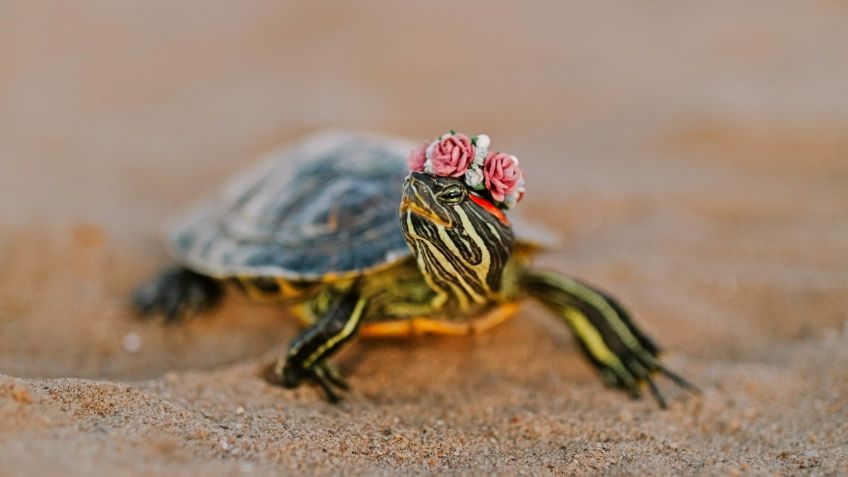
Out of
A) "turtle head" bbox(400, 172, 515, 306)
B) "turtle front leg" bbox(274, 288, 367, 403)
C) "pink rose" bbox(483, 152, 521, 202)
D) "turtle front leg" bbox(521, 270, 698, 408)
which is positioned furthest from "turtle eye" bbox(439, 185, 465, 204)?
"turtle front leg" bbox(521, 270, 698, 408)

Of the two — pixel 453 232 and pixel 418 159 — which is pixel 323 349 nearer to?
pixel 453 232

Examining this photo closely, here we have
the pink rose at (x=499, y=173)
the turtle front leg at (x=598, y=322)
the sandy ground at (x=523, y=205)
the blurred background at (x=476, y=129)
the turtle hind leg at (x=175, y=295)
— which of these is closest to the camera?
the sandy ground at (x=523, y=205)

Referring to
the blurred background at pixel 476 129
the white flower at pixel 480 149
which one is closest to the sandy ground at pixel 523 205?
the blurred background at pixel 476 129

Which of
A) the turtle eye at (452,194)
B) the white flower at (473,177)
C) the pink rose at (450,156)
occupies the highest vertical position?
the pink rose at (450,156)

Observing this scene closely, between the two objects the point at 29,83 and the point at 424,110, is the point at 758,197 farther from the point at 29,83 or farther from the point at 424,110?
the point at 29,83

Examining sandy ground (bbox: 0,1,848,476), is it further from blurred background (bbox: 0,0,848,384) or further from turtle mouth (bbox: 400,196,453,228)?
turtle mouth (bbox: 400,196,453,228)

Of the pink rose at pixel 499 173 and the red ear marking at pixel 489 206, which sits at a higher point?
the pink rose at pixel 499 173

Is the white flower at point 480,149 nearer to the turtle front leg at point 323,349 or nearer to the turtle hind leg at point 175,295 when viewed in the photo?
the turtle front leg at point 323,349
